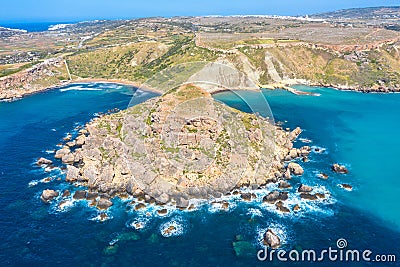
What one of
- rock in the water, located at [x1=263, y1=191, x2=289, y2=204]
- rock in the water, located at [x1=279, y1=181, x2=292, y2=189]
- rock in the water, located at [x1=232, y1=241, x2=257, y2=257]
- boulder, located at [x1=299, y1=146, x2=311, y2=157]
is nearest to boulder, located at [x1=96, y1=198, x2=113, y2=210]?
rock in the water, located at [x1=232, y1=241, x2=257, y2=257]

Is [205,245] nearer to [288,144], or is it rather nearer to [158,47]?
[288,144]

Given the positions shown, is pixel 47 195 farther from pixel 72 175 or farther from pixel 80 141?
pixel 80 141

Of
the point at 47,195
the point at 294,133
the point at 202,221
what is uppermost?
the point at 294,133

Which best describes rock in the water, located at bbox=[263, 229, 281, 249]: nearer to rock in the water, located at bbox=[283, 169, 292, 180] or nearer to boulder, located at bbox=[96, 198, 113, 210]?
rock in the water, located at bbox=[283, 169, 292, 180]

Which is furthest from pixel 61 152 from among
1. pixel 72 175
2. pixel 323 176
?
pixel 323 176

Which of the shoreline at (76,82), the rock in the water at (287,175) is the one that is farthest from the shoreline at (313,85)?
the rock in the water at (287,175)
